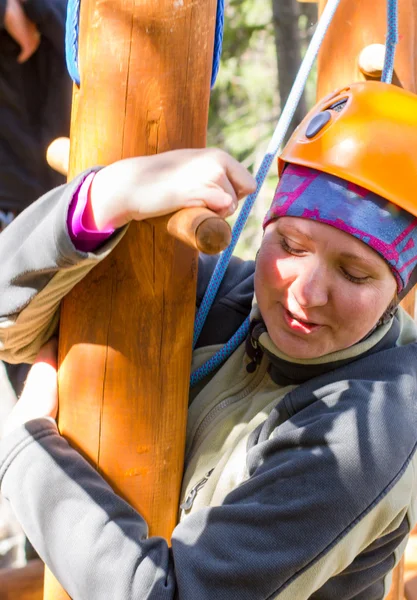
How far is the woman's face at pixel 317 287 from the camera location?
1559 mm

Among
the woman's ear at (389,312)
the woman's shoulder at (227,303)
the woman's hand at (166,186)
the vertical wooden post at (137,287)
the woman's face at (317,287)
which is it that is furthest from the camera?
the woman's shoulder at (227,303)

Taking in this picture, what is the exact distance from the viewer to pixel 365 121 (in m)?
1.64

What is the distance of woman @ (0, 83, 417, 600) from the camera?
1.39m

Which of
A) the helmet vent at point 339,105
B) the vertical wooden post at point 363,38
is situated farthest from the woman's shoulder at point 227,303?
the vertical wooden post at point 363,38

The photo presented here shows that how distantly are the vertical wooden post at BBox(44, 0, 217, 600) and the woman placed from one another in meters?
0.06

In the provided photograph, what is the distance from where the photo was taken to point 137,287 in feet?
4.93

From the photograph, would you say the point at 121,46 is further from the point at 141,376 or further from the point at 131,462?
the point at 131,462

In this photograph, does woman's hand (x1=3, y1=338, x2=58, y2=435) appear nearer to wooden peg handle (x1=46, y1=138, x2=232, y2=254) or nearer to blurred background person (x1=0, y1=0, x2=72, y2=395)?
wooden peg handle (x1=46, y1=138, x2=232, y2=254)

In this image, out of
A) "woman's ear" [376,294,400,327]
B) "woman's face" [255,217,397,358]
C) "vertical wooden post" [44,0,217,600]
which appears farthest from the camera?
"woman's ear" [376,294,400,327]

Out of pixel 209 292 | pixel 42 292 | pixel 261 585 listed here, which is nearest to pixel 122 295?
pixel 42 292

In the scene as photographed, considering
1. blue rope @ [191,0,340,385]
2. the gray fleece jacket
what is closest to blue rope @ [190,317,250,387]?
blue rope @ [191,0,340,385]

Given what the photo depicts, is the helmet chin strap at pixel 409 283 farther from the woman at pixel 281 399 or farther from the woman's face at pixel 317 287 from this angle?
the woman's face at pixel 317 287

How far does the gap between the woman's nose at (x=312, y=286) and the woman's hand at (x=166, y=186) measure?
241 mm

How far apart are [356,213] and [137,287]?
18.1 inches
